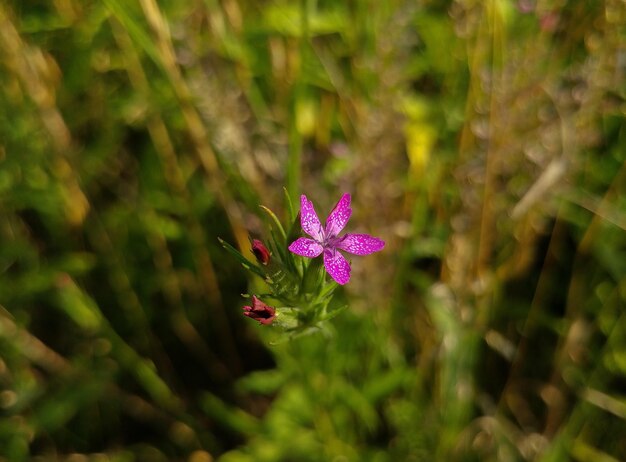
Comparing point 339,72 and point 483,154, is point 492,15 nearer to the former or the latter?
point 483,154

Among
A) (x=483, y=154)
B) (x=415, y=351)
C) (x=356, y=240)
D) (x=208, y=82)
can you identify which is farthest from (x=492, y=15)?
(x=415, y=351)

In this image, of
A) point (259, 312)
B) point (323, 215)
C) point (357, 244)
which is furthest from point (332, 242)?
point (323, 215)

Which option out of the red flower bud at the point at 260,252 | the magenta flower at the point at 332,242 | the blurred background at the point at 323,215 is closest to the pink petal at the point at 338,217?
the magenta flower at the point at 332,242

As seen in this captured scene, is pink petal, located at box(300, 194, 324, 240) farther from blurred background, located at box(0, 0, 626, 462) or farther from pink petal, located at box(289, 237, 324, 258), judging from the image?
blurred background, located at box(0, 0, 626, 462)

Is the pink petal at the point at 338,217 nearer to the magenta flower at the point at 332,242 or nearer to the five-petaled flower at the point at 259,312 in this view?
the magenta flower at the point at 332,242

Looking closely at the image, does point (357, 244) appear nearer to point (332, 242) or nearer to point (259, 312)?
point (332, 242)
